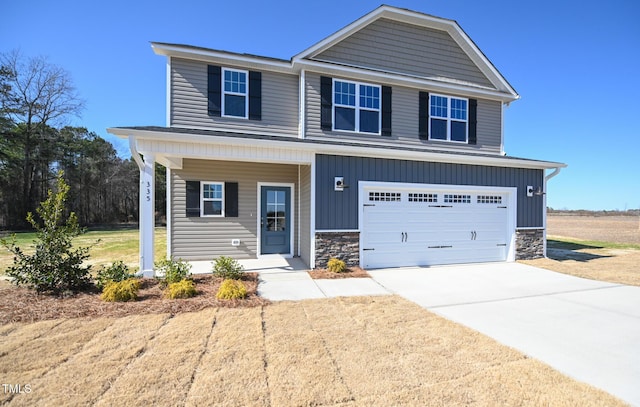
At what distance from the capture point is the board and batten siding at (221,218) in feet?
27.4

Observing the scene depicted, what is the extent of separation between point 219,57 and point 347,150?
4.73 meters

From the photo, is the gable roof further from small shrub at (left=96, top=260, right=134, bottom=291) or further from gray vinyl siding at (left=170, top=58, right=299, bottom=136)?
small shrub at (left=96, top=260, right=134, bottom=291)

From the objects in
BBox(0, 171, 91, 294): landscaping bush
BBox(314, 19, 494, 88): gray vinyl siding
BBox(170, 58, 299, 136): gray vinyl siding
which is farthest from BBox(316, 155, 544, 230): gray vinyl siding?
BBox(0, 171, 91, 294): landscaping bush

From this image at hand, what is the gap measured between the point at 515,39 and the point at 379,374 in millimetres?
14567

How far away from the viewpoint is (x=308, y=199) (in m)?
7.73

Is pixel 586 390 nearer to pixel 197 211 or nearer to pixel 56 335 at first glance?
pixel 56 335

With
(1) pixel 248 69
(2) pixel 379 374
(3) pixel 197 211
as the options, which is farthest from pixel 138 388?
(1) pixel 248 69

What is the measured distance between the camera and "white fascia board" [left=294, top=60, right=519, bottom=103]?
8.64m

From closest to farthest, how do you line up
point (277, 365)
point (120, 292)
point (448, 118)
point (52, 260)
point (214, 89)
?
1. point (277, 365)
2. point (120, 292)
3. point (52, 260)
4. point (214, 89)
5. point (448, 118)

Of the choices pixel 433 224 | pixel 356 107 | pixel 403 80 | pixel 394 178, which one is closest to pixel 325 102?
pixel 356 107

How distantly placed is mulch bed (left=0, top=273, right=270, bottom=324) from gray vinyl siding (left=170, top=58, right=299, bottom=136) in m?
5.00

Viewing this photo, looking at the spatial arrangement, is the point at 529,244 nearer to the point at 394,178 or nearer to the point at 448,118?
the point at 448,118

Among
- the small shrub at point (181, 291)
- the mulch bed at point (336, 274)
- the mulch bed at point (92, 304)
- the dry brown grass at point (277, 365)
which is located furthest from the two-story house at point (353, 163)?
the dry brown grass at point (277, 365)

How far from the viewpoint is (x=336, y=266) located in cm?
698
